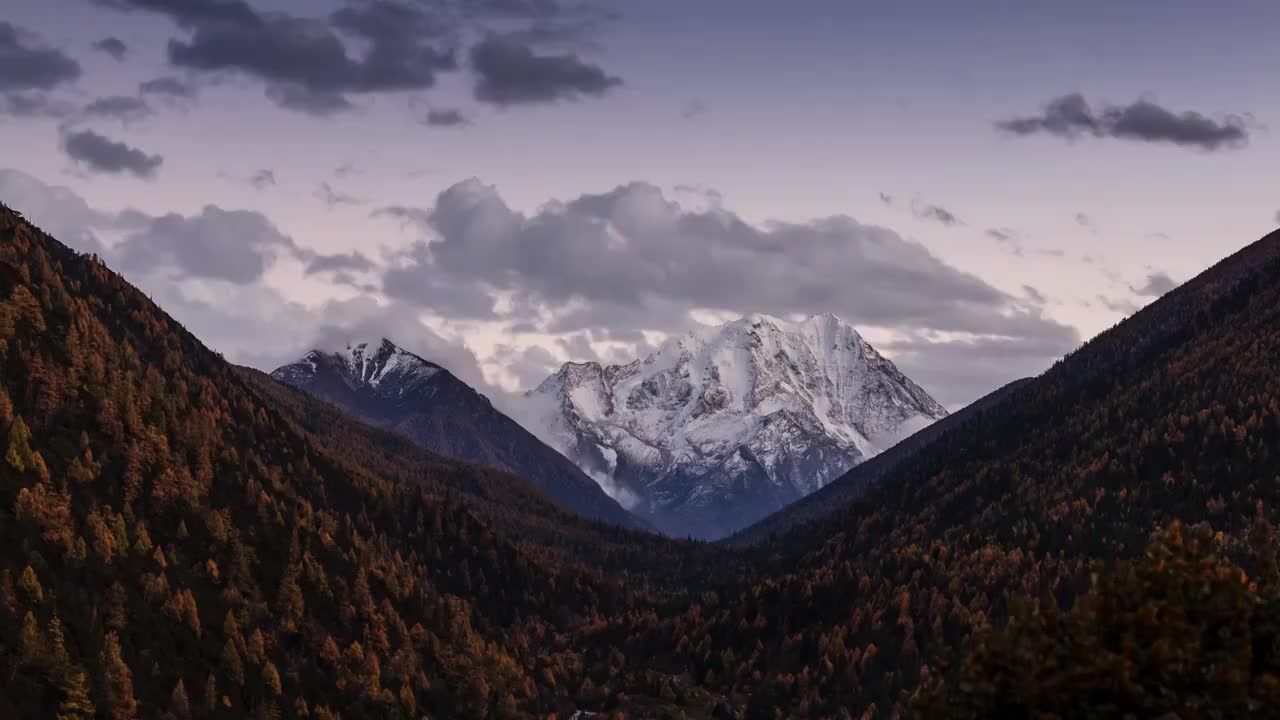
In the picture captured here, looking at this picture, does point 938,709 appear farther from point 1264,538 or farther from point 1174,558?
point 1264,538

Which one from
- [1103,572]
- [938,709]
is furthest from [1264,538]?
[938,709]

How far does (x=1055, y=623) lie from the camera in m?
66.4

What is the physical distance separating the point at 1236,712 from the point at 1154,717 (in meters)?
3.47

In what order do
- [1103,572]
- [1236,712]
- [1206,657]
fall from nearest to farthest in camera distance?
[1236,712] → [1206,657] → [1103,572]

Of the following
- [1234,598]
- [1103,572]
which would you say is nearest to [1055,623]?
A: [1103,572]

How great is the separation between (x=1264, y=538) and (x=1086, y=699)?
12.9 m

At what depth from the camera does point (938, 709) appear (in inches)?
2518

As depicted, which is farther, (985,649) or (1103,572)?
(1103,572)

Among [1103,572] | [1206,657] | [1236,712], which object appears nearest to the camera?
[1236,712]

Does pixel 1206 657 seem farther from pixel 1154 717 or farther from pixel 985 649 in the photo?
pixel 985 649

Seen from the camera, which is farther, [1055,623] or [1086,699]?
[1055,623]

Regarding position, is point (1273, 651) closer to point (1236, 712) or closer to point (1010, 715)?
point (1236, 712)

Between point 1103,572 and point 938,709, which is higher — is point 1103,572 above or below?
above

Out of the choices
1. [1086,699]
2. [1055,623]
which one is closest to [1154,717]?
[1086,699]
